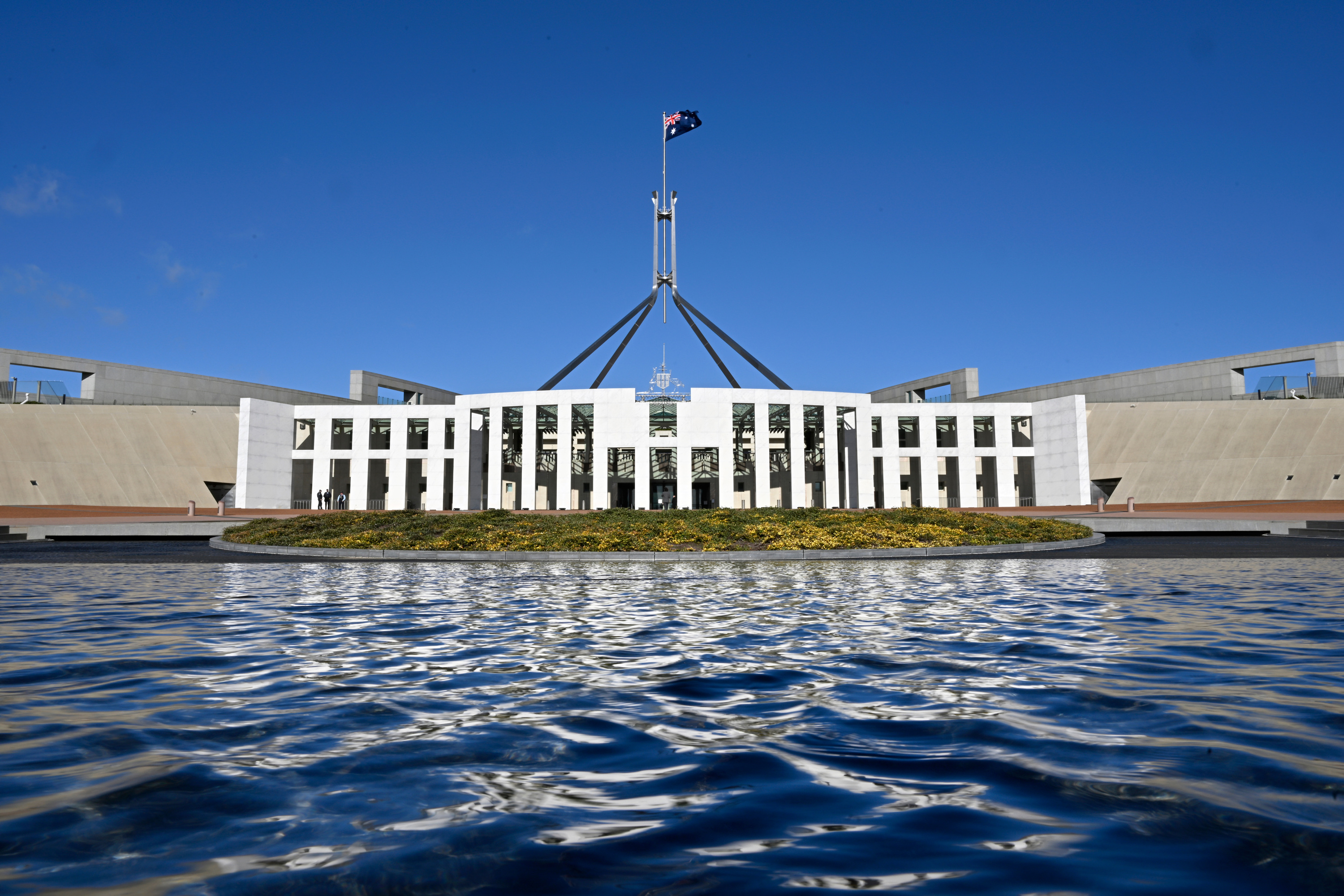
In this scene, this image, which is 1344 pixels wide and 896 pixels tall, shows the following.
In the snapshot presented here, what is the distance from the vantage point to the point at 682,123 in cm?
6034

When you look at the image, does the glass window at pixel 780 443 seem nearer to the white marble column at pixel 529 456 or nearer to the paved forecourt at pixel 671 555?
the white marble column at pixel 529 456

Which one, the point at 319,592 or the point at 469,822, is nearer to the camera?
the point at 469,822

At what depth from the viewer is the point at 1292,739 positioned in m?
3.70

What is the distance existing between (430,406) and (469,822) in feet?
159

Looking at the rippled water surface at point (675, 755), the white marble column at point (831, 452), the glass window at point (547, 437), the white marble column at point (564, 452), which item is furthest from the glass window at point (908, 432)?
the rippled water surface at point (675, 755)

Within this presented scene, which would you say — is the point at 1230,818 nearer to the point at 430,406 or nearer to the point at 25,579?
the point at 25,579

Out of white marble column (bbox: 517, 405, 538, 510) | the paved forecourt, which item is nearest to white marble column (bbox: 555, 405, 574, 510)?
white marble column (bbox: 517, 405, 538, 510)

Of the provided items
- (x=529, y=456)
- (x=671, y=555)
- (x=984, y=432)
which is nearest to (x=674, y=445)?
(x=529, y=456)

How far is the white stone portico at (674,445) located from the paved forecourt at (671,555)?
27111 millimetres

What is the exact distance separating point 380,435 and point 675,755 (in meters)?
58.3

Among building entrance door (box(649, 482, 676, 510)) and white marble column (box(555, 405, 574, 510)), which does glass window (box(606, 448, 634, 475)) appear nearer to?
white marble column (box(555, 405, 574, 510))

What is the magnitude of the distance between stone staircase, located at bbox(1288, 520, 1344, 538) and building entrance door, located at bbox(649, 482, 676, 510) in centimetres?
4114

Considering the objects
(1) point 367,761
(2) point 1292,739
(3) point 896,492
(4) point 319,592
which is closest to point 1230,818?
(2) point 1292,739

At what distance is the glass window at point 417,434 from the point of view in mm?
52406
